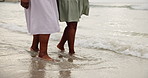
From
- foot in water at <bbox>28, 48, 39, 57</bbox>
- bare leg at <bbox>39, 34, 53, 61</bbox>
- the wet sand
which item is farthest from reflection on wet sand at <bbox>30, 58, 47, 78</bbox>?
foot in water at <bbox>28, 48, 39, 57</bbox>

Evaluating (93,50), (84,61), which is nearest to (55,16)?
(84,61)

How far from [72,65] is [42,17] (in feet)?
2.35

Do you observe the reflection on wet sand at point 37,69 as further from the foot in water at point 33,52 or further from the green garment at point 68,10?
the green garment at point 68,10

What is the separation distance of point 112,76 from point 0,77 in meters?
1.20

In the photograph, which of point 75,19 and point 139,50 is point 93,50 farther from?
point 75,19

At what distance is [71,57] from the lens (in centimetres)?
432

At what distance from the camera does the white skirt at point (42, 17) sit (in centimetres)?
377

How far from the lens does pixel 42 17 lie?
3.79 meters

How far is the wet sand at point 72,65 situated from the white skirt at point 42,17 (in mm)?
427

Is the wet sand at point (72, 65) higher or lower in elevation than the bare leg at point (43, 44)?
lower

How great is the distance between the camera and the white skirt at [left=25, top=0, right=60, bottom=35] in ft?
12.4

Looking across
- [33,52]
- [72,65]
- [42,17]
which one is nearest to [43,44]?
[42,17]

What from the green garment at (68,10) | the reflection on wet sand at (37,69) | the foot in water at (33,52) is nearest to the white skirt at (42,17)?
the green garment at (68,10)

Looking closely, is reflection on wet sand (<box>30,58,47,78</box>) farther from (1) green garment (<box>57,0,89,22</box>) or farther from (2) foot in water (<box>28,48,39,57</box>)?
(1) green garment (<box>57,0,89,22</box>)
